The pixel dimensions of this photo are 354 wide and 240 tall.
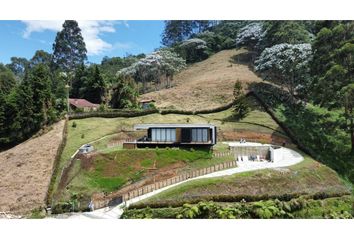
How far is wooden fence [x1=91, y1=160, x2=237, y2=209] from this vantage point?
84.9 ft

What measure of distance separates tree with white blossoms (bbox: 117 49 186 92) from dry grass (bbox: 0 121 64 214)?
2687 cm

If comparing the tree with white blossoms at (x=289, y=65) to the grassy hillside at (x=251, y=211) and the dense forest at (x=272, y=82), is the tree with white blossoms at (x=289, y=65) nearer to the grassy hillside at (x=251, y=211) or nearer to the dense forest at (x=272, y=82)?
the dense forest at (x=272, y=82)

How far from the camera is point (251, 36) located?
58.9 metres

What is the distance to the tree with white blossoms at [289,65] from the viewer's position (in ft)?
140

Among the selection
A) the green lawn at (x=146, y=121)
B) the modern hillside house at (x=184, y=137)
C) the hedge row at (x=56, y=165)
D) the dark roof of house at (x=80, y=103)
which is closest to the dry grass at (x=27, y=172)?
the hedge row at (x=56, y=165)

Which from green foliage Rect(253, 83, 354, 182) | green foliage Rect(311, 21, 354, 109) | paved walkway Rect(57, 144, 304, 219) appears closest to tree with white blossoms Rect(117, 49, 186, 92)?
green foliage Rect(253, 83, 354, 182)

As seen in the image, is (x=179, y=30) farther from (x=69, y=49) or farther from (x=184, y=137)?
(x=184, y=137)

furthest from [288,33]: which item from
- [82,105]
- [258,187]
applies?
[258,187]

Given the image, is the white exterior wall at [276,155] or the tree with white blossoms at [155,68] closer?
the white exterior wall at [276,155]

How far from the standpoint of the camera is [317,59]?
38.5 meters

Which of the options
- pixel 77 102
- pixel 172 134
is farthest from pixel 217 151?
pixel 77 102

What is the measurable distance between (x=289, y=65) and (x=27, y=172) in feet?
92.8

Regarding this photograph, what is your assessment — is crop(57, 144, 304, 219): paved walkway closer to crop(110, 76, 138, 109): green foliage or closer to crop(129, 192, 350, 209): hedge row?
crop(129, 192, 350, 209): hedge row
